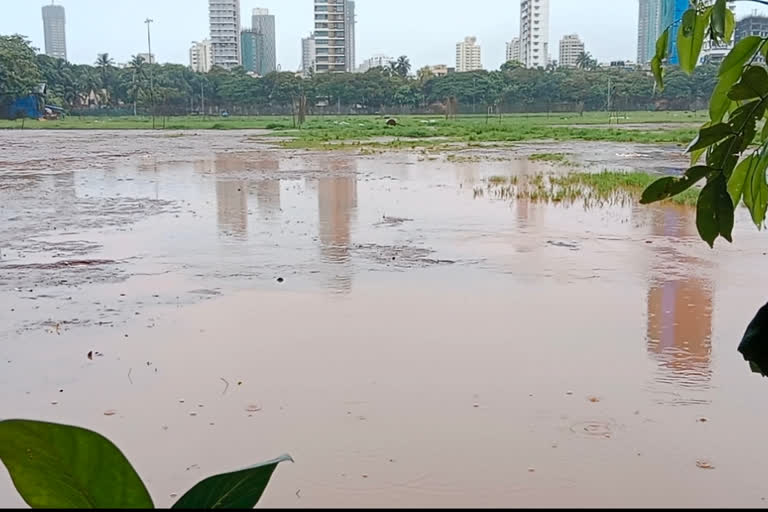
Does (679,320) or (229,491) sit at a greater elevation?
(229,491)

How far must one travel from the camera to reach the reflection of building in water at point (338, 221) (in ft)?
21.2

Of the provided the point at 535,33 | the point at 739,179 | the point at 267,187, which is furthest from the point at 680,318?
the point at 535,33

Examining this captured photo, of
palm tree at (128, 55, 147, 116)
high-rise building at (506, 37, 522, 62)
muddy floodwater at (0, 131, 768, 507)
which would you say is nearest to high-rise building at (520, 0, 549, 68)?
high-rise building at (506, 37, 522, 62)

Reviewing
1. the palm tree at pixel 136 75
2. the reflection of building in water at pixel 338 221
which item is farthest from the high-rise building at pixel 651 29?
the palm tree at pixel 136 75

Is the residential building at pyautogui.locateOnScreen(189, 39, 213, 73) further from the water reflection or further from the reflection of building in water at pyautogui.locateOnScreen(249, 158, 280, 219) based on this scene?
the water reflection

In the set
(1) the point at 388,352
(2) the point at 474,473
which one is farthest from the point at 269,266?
(2) the point at 474,473

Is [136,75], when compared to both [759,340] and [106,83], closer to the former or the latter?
[106,83]

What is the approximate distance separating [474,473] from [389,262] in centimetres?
378

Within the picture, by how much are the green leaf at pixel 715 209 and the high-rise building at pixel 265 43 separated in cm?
9124

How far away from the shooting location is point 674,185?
Answer: 2.13ft

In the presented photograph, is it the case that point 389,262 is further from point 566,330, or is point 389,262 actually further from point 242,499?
point 242,499

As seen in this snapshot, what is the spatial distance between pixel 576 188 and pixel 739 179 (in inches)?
442

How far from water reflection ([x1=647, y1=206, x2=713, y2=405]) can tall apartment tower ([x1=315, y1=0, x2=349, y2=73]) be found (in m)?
61.7

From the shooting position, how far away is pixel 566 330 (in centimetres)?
477
